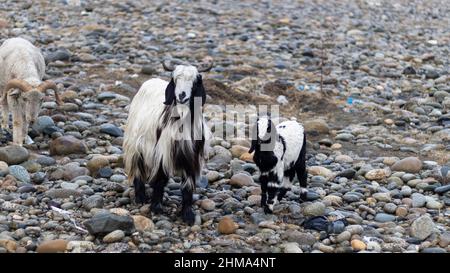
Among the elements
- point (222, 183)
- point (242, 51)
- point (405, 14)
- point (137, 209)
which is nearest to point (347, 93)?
point (242, 51)

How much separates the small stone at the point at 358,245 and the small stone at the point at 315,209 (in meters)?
0.75

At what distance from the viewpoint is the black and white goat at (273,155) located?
7391mm

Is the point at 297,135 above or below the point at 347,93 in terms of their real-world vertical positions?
above

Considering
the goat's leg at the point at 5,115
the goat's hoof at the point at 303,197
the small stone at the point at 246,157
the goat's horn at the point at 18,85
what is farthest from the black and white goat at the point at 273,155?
Result: the goat's leg at the point at 5,115

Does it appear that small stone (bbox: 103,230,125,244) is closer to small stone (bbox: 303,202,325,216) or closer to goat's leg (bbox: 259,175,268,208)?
goat's leg (bbox: 259,175,268,208)

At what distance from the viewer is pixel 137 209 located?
293 inches

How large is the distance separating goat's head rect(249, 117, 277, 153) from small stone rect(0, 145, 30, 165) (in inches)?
116

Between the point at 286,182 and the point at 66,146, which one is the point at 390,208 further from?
the point at 66,146

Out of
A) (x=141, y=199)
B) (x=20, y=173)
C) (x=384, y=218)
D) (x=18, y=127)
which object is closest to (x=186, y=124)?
(x=141, y=199)

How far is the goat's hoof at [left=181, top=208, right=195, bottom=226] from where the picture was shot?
23.4ft

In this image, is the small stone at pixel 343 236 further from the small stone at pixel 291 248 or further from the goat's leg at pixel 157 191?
the goat's leg at pixel 157 191

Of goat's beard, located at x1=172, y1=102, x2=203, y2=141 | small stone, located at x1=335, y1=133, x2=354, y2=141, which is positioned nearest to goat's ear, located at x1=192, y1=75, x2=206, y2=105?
goat's beard, located at x1=172, y1=102, x2=203, y2=141
